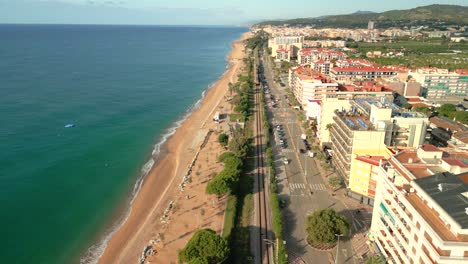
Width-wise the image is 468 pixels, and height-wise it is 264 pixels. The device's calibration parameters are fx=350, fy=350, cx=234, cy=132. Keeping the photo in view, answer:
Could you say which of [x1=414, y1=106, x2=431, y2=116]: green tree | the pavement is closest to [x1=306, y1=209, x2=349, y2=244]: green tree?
the pavement

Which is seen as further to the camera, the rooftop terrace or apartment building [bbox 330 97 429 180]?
apartment building [bbox 330 97 429 180]

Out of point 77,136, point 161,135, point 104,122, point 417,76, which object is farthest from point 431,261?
point 417,76

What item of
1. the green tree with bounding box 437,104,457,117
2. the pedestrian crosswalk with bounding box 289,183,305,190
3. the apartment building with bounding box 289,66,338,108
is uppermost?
the apartment building with bounding box 289,66,338,108

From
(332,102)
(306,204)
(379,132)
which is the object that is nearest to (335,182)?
(306,204)

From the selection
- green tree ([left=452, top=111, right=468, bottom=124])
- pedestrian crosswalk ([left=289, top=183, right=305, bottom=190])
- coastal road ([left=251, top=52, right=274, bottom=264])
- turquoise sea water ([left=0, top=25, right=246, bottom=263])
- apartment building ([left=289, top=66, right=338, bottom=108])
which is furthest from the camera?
apartment building ([left=289, top=66, right=338, bottom=108])

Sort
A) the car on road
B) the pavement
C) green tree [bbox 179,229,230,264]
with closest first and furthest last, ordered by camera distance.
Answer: green tree [bbox 179,229,230,264] < the pavement < the car on road

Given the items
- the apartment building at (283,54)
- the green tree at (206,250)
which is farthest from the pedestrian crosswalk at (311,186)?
the apartment building at (283,54)

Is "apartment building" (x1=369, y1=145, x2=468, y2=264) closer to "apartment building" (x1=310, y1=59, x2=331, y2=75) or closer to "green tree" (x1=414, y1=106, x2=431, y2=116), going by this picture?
"green tree" (x1=414, y1=106, x2=431, y2=116)

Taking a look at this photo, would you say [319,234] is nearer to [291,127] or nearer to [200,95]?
[291,127]
